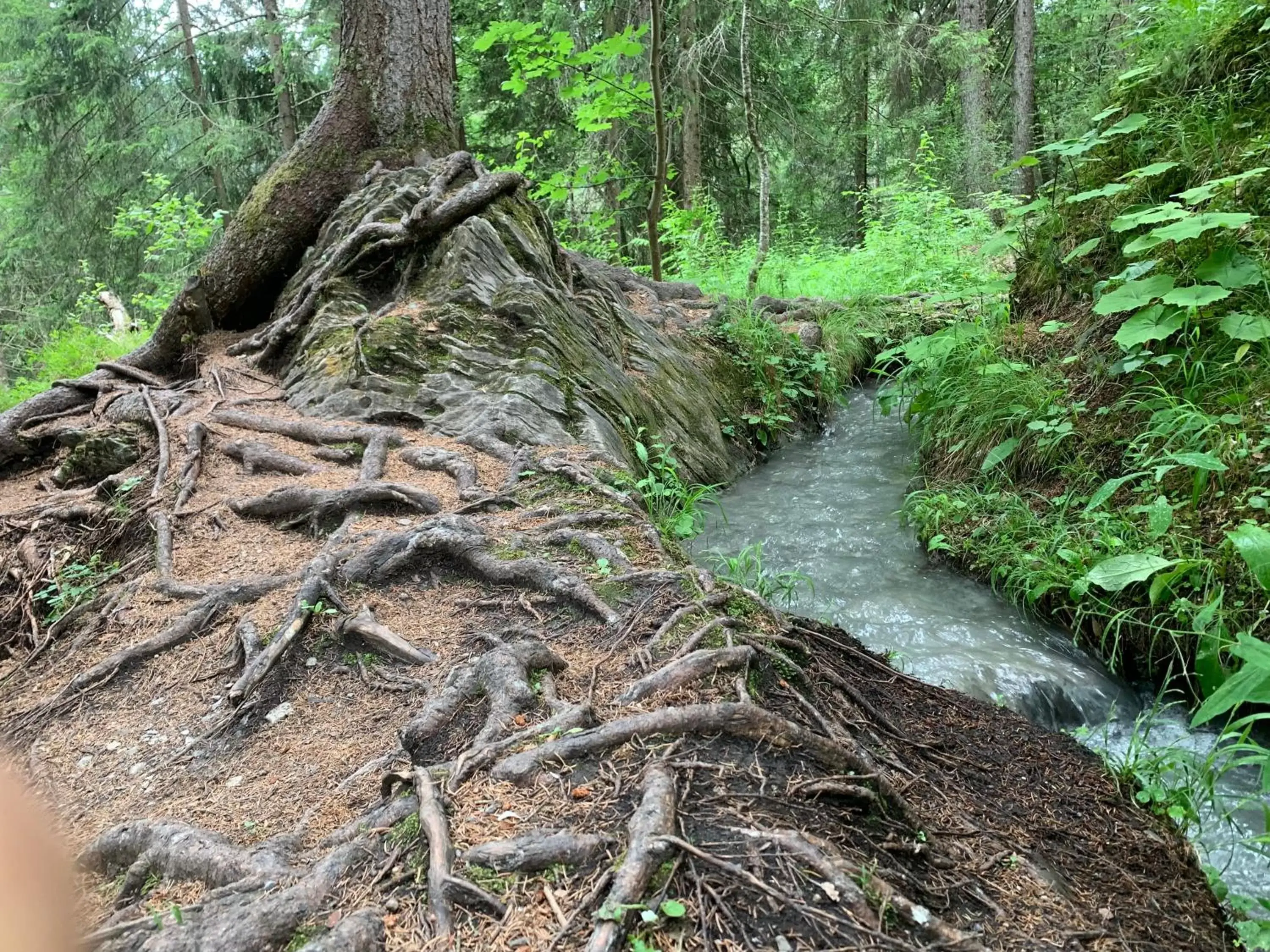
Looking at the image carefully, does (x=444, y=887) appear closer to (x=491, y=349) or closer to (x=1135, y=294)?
(x=491, y=349)

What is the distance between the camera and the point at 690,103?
13.8 meters

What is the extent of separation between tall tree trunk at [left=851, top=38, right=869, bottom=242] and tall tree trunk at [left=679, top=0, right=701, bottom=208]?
3426mm

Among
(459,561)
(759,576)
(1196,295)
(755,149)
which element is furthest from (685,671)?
(755,149)

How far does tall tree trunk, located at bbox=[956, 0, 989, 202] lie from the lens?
1412 centimetres

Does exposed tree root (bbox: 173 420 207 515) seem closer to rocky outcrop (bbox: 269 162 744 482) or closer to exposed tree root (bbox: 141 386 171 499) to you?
exposed tree root (bbox: 141 386 171 499)

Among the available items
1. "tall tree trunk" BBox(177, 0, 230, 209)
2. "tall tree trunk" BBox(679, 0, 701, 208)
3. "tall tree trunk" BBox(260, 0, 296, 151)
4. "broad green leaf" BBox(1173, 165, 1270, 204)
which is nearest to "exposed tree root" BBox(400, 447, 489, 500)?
"broad green leaf" BBox(1173, 165, 1270, 204)

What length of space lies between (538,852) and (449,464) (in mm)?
3149

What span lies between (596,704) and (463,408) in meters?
3.31

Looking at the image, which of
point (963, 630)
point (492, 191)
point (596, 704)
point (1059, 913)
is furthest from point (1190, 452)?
point (492, 191)

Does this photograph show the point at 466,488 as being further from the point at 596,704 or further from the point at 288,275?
the point at 288,275

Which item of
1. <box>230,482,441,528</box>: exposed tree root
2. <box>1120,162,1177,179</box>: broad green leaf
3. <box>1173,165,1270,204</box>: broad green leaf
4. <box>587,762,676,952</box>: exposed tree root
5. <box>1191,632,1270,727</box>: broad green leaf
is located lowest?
<box>1191,632,1270,727</box>: broad green leaf

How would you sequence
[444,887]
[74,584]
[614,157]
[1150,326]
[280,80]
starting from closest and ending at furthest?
1. [444,887]
2. [74,584]
3. [1150,326]
4. [614,157]
5. [280,80]

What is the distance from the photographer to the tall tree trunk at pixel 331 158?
7.16 meters

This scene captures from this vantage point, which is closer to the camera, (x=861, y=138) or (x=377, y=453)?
(x=377, y=453)
